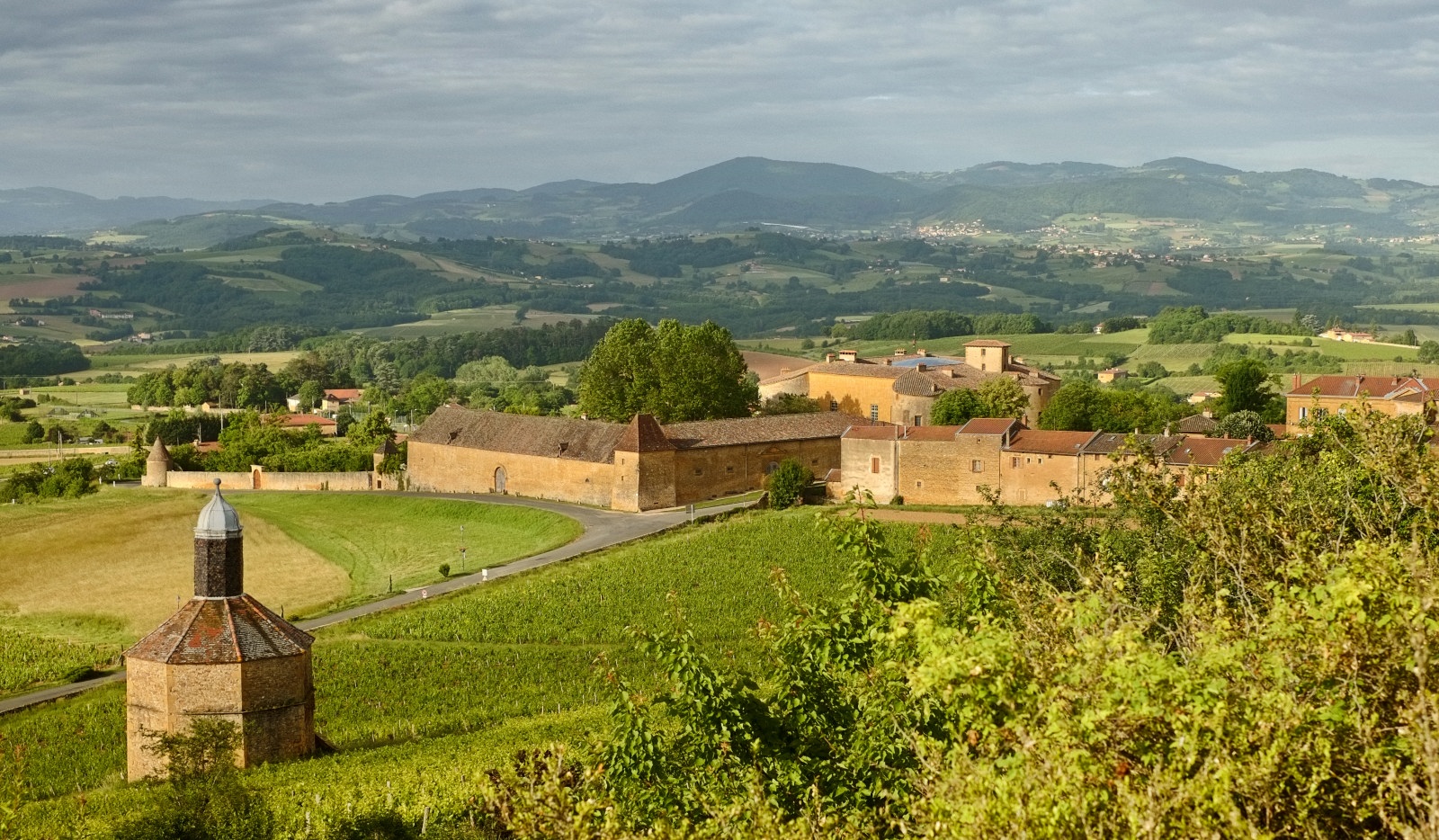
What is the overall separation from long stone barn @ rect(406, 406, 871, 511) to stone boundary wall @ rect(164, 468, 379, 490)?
3720mm

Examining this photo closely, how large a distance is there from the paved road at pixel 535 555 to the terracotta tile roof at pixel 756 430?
3375 mm

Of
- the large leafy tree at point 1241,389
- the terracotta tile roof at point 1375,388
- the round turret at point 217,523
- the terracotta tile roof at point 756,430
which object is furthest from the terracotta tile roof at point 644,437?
the round turret at point 217,523

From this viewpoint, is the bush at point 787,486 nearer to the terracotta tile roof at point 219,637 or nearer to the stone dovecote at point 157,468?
the stone dovecote at point 157,468

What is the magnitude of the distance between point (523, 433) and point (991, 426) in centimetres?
2086

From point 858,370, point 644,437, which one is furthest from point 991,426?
point 858,370

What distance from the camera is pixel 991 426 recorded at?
198 ft

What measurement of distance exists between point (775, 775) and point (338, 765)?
12.7m

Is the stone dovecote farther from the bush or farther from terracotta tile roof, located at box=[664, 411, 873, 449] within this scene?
the bush

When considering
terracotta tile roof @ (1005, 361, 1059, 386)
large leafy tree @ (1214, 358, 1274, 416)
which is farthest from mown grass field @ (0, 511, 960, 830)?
terracotta tile roof @ (1005, 361, 1059, 386)

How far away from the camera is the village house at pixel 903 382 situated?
75.2 metres

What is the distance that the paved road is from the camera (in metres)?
38.0

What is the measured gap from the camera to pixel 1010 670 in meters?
12.0

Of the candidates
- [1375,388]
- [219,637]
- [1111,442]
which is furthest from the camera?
[1375,388]

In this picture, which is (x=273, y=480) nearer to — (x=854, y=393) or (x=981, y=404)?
(x=854, y=393)
